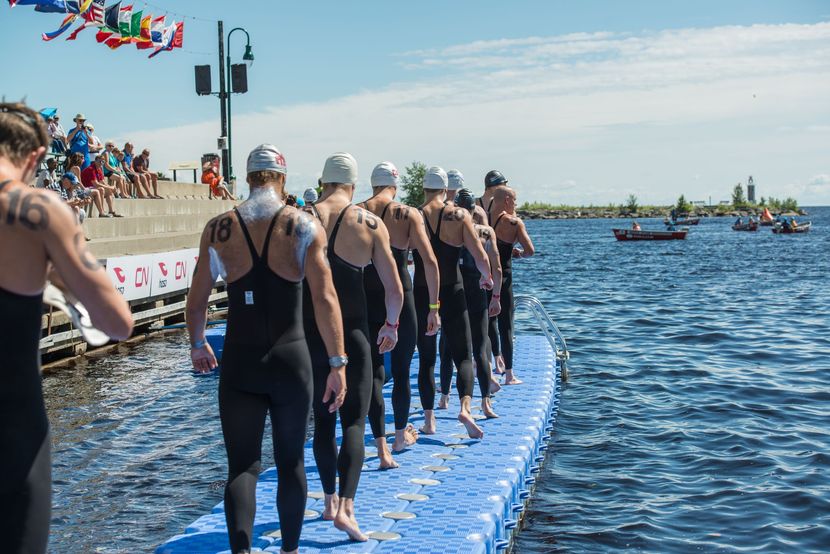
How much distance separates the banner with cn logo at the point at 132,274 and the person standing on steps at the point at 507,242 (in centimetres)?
886

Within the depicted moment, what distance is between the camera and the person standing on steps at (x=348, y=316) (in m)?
5.53

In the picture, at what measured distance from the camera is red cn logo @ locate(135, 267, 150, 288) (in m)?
17.8

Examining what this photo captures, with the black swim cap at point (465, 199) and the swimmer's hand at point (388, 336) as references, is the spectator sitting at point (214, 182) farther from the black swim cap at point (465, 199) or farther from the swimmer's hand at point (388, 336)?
the swimmer's hand at point (388, 336)

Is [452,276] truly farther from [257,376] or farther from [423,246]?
[257,376]

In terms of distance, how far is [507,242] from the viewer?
10.2 meters

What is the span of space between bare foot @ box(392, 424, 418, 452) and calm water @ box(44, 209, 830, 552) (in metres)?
1.31

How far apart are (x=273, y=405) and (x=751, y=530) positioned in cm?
526

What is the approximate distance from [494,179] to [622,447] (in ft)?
11.9

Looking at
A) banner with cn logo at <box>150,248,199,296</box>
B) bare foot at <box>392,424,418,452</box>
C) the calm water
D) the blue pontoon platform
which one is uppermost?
banner with cn logo at <box>150,248,199,296</box>

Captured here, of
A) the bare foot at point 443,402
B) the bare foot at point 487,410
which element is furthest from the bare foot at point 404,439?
the bare foot at point 443,402

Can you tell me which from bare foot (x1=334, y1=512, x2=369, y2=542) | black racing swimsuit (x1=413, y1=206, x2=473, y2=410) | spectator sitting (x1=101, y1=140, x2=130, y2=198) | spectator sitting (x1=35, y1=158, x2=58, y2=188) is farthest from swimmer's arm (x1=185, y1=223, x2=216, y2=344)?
spectator sitting (x1=101, y1=140, x2=130, y2=198)

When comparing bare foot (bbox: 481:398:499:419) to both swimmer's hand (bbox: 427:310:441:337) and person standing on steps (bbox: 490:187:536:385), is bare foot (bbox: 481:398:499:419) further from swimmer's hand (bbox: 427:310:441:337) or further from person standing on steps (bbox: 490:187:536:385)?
swimmer's hand (bbox: 427:310:441:337)

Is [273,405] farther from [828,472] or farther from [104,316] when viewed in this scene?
[828,472]

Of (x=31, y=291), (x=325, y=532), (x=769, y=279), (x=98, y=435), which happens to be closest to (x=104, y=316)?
(x=31, y=291)
